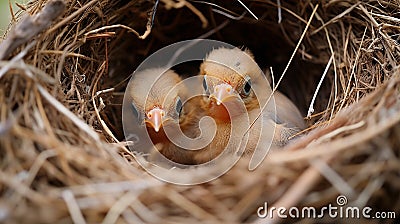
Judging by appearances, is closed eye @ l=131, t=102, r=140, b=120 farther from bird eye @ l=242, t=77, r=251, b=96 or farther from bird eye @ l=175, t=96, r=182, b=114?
bird eye @ l=242, t=77, r=251, b=96

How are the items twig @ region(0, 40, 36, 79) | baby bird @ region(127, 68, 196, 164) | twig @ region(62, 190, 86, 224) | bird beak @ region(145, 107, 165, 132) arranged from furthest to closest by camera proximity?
1. baby bird @ region(127, 68, 196, 164)
2. bird beak @ region(145, 107, 165, 132)
3. twig @ region(0, 40, 36, 79)
4. twig @ region(62, 190, 86, 224)

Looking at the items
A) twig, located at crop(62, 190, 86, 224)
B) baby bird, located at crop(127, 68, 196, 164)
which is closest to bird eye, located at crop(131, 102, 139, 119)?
baby bird, located at crop(127, 68, 196, 164)

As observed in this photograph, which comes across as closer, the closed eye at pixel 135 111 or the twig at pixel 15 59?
the twig at pixel 15 59

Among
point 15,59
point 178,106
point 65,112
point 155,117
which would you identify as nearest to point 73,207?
point 65,112

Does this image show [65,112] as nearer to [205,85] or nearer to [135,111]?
[135,111]

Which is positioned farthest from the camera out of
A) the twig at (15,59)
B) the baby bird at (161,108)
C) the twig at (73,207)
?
the baby bird at (161,108)

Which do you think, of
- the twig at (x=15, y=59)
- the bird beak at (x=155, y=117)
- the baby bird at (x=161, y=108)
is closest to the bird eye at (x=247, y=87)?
the baby bird at (x=161, y=108)

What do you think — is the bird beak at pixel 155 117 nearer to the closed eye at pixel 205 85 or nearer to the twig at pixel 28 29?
the closed eye at pixel 205 85
